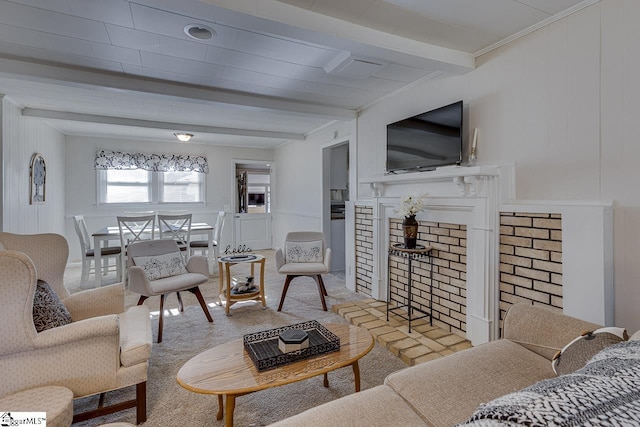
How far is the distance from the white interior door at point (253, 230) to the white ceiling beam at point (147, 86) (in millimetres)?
3867

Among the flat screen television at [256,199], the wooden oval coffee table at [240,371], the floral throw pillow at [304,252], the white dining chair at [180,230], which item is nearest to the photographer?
the wooden oval coffee table at [240,371]

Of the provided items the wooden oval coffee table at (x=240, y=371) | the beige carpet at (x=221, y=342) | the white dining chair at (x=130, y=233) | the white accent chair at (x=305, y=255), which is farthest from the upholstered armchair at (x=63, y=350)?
the white dining chair at (x=130, y=233)

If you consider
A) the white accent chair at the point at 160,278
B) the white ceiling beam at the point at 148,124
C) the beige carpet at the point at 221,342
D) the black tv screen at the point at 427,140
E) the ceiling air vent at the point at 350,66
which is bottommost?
the beige carpet at the point at 221,342

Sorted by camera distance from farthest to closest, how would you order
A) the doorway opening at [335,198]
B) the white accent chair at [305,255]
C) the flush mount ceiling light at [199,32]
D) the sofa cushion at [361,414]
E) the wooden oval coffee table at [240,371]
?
the doorway opening at [335,198]
the white accent chair at [305,255]
the flush mount ceiling light at [199,32]
the wooden oval coffee table at [240,371]
the sofa cushion at [361,414]

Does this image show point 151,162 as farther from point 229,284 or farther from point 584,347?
point 584,347

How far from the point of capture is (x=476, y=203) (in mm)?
2420

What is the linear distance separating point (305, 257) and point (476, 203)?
1982 mm

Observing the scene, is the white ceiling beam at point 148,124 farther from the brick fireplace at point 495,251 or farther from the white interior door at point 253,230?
the brick fireplace at point 495,251

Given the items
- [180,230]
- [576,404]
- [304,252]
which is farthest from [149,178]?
[576,404]

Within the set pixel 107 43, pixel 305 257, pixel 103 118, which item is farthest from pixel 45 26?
pixel 305 257

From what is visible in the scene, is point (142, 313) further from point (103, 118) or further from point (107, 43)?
point (103, 118)

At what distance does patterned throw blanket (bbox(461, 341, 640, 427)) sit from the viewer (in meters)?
0.54

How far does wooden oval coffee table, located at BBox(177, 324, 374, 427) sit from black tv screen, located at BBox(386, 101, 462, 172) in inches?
65.7

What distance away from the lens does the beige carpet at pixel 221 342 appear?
1773mm
